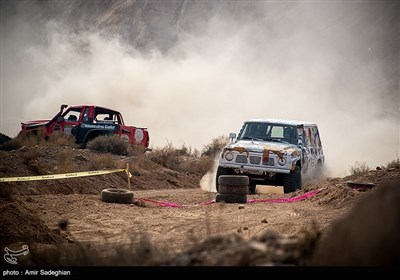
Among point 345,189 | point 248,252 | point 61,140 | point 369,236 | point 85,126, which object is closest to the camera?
point 369,236

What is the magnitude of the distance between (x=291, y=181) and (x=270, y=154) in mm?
887

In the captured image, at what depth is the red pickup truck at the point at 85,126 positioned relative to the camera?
2364 cm

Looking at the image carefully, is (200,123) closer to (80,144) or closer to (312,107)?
(312,107)

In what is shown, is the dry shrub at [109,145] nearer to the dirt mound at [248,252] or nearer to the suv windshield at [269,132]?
the suv windshield at [269,132]

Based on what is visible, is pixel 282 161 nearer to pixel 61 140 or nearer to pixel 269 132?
pixel 269 132

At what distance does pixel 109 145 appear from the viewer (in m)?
23.4

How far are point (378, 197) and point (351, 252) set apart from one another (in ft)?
1.30

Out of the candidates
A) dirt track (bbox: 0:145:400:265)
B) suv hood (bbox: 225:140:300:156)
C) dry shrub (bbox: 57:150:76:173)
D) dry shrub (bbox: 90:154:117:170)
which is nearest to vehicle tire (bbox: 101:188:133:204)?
dirt track (bbox: 0:145:400:265)

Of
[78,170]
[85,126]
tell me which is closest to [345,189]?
[78,170]

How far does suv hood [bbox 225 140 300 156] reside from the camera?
15125 mm

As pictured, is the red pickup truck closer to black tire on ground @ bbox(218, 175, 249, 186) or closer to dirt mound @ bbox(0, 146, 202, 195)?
dirt mound @ bbox(0, 146, 202, 195)

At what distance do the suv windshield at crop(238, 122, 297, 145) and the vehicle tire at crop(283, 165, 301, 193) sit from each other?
101 centimetres

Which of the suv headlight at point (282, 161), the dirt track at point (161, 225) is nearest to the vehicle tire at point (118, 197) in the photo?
the dirt track at point (161, 225)

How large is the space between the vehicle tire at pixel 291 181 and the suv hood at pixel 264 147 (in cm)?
47
